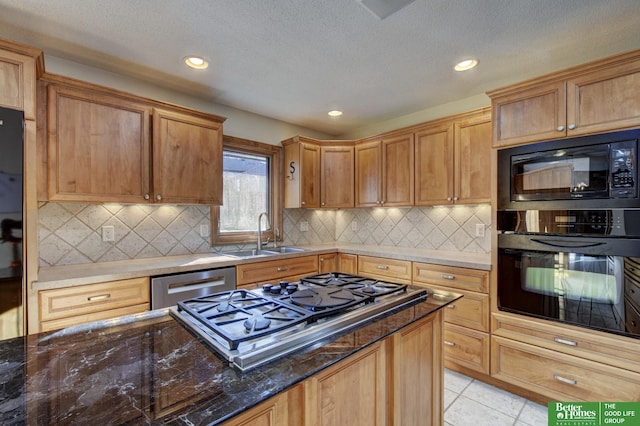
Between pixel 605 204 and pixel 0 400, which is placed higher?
pixel 605 204

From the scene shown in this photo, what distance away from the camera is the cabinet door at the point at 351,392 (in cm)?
89

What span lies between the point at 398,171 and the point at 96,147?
8.87 feet

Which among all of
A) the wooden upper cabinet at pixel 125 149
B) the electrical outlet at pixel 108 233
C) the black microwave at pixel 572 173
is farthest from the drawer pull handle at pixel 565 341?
the electrical outlet at pixel 108 233

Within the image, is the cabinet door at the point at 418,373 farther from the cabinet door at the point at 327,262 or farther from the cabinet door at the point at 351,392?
the cabinet door at the point at 327,262

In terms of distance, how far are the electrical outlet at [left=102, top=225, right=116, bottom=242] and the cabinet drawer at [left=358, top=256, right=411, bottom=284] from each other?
7.54ft

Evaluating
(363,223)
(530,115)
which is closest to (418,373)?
(530,115)

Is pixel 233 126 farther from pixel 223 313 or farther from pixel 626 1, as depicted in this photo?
pixel 626 1

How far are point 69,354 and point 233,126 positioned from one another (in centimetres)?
276

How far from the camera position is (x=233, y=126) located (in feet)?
10.7

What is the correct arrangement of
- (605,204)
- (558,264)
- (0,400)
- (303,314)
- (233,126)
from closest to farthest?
(0,400) → (303,314) → (605,204) → (558,264) → (233,126)

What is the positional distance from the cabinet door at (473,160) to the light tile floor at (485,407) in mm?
1525

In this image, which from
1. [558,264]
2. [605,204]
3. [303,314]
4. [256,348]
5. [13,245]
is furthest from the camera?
[558,264]

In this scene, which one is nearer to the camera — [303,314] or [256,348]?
[256,348]

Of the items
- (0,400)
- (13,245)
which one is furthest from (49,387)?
(13,245)
